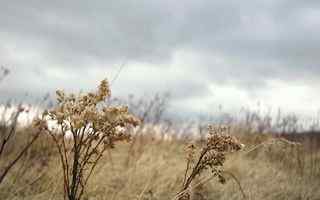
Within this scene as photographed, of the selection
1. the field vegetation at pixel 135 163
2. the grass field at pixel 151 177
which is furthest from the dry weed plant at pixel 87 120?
the grass field at pixel 151 177

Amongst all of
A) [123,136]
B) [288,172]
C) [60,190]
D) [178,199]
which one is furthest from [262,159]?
[123,136]

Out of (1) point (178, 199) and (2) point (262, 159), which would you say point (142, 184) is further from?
(2) point (262, 159)

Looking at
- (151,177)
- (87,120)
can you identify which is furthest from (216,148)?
(151,177)

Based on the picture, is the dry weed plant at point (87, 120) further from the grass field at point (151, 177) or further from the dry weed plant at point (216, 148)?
the grass field at point (151, 177)

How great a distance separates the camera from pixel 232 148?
3.08 metres

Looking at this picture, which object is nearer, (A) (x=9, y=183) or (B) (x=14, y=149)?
(A) (x=9, y=183)

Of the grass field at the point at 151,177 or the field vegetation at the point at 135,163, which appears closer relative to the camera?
the field vegetation at the point at 135,163

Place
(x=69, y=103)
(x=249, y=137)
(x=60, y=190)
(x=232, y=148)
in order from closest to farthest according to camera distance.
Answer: (x=69, y=103)
(x=232, y=148)
(x=60, y=190)
(x=249, y=137)

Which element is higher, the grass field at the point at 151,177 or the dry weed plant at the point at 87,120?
the dry weed plant at the point at 87,120

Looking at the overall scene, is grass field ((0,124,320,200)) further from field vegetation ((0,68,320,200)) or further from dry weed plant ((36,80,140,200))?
dry weed plant ((36,80,140,200))

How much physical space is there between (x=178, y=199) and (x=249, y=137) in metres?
7.57

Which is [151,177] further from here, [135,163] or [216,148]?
[216,148]

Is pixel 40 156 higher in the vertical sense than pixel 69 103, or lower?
lower

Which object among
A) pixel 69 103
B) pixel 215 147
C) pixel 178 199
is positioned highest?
pixel 69 103
